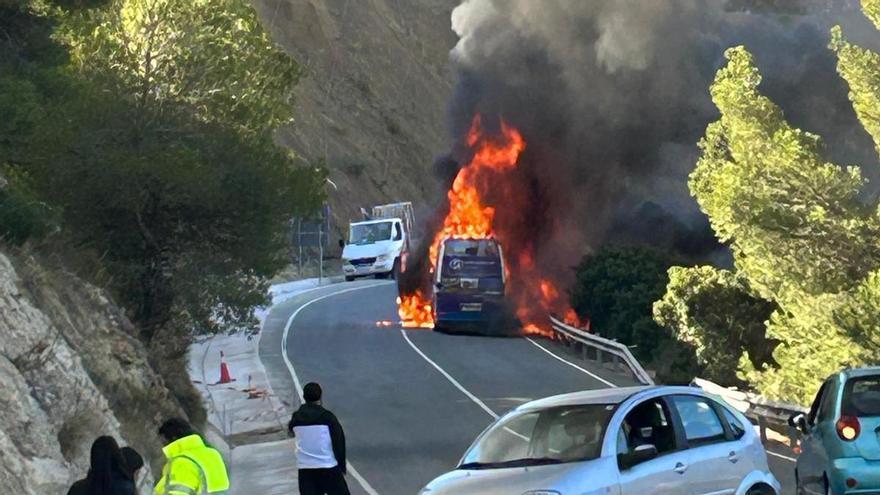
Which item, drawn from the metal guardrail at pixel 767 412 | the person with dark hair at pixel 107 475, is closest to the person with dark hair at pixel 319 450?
the person with dark hair at pixel 107 475

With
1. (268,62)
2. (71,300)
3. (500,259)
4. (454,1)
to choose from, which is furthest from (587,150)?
(454,1)

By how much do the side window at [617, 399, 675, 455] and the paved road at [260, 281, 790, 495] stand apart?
803cm

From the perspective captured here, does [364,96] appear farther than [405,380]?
Yes

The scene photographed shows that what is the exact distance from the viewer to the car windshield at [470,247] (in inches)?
1565

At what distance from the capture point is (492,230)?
45.5m

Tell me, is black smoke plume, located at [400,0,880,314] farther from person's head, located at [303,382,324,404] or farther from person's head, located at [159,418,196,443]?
person's head, located at [159,418,196,443]

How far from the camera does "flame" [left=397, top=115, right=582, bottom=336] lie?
42.8m

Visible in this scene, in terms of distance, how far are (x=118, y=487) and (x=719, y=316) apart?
28.8 m

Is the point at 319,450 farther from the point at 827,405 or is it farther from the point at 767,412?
the point at 767,412

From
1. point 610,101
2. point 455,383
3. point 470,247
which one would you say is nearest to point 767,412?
point 455,383

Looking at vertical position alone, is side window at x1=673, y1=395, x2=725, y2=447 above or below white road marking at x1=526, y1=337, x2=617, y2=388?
above

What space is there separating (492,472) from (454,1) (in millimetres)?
108662

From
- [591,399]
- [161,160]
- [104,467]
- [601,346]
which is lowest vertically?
[601,346]

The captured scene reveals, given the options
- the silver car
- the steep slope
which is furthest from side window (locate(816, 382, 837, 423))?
the steep slope
